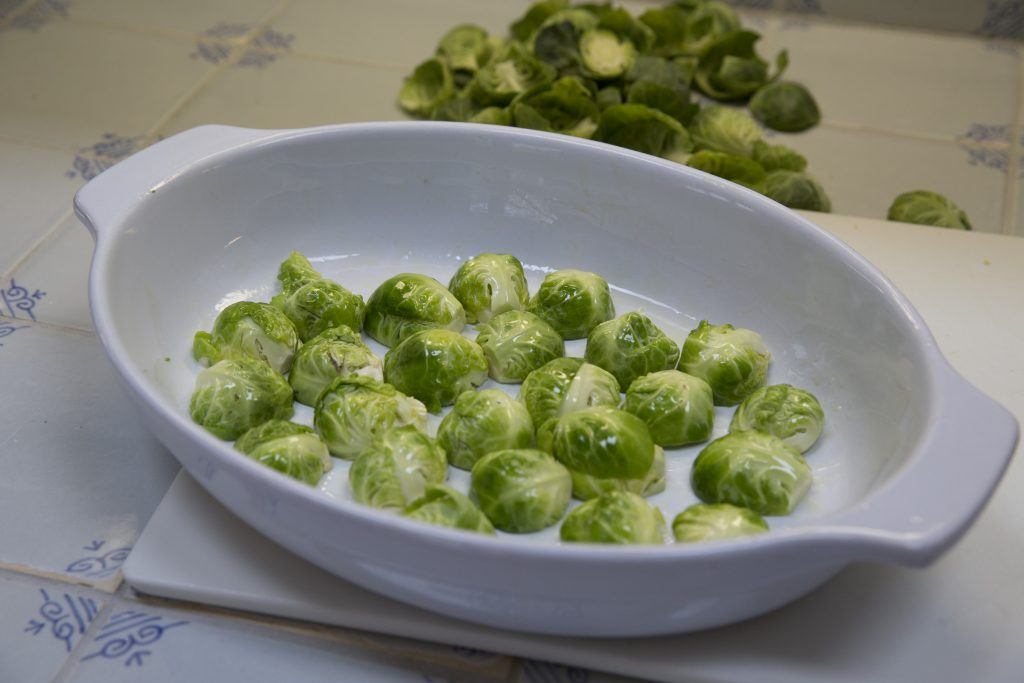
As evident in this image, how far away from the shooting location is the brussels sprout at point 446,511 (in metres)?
0.99

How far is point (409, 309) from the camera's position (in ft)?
4.40

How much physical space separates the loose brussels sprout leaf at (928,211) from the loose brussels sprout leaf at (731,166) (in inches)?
10.8

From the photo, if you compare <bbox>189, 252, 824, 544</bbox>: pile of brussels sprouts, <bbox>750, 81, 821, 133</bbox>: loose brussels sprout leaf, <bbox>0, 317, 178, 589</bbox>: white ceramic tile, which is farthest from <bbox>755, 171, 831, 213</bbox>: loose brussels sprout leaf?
<bbox>0, 317, 178, 589</bbox>: white ceramic tile

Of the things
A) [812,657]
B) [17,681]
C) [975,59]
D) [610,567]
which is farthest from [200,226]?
[975,59]

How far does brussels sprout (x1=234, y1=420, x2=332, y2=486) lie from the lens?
1.10 meters

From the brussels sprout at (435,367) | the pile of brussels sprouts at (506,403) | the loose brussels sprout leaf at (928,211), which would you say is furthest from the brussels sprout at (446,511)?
the loose brussels sprout leaf at (928,211)

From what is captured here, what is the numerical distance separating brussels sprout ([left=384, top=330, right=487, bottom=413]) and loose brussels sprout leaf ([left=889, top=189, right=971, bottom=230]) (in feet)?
3.07

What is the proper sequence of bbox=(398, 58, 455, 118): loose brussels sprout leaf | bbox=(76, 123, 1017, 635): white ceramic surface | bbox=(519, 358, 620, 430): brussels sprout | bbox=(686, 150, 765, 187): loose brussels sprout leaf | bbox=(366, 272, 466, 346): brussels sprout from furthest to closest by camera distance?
bbox=(398, 58, 455, 118): loose brussels sprout leaf < bbox=(686, 150, 765, 187): loose brussels sprout leaf < bbox=(366, 272, 466, 346): brussels sprout < bbox=(519, 358, 620, 430): brussels sprout < bbox=(76, 123, 1017, 635): white ceramic surface

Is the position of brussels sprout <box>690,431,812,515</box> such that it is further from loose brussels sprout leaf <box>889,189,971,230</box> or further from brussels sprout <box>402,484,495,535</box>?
loose brussels sprout leaf <box>889,189,971,230</box>

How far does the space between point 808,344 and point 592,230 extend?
354 millimetres

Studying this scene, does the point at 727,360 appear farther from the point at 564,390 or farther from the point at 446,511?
the point at 446,511

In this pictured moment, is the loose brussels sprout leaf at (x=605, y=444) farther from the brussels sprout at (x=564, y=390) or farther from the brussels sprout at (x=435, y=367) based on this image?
the brussels sprout at (x=435, y=367)

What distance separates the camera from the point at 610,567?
827 mm

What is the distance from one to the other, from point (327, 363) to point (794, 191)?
928mm
